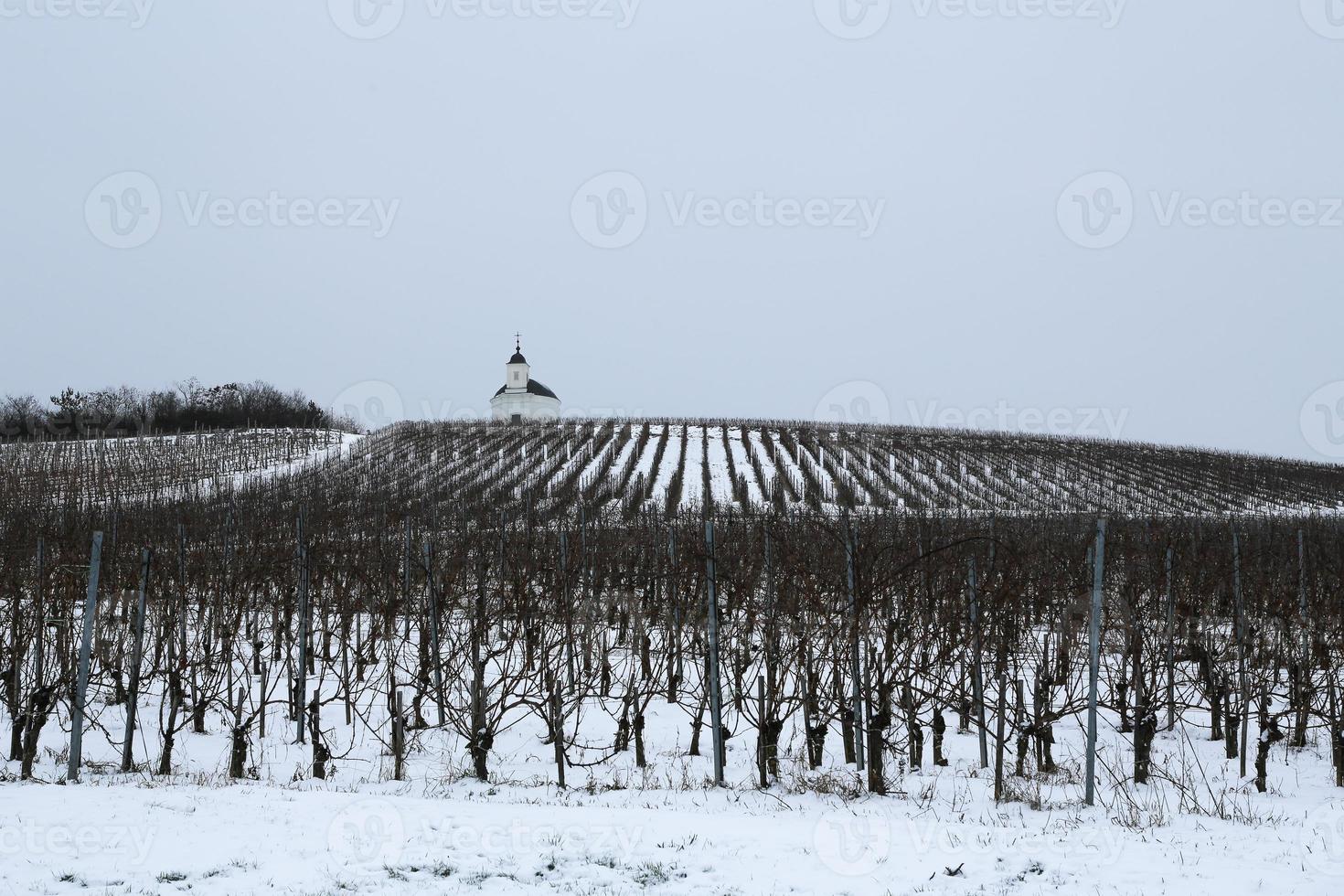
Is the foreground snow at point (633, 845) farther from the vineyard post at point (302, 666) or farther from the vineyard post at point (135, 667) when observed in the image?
the vineyard post at point (302, 666)

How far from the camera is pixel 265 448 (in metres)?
49.0

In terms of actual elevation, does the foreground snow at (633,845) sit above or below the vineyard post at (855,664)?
below

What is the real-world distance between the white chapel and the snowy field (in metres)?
73.4

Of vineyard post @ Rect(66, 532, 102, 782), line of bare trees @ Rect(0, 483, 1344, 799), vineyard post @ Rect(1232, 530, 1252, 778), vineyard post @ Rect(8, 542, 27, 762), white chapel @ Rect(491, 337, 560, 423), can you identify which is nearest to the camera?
vineyard post @ Rect(66, 532, 102, 782)

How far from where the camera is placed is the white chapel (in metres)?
80.5

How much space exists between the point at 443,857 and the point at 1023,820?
425cm

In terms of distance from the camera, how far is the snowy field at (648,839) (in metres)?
4.90

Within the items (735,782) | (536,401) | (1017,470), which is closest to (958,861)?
(735,782)

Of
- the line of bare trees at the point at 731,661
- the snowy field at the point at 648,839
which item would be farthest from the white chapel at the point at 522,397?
the snowy field at the point at 648,839

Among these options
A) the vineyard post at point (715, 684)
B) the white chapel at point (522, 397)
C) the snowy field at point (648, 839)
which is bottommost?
the snowy field at point (648, 839)

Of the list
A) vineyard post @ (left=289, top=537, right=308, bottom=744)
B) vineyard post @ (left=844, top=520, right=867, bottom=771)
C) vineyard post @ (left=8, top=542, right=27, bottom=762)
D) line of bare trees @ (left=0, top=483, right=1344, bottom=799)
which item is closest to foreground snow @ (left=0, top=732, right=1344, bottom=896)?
vineyard post @ (left=844, top=520, right=867, bottom=771)

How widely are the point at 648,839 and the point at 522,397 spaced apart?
77.1m

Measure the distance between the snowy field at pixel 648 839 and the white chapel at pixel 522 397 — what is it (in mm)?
73424

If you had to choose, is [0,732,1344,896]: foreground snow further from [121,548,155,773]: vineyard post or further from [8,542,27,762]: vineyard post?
[8,542,27,762]: vineyard post
